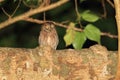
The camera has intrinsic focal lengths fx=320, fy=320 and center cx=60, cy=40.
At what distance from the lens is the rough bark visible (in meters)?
0.89

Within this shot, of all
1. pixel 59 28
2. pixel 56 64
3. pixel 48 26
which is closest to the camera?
pixel 56 64

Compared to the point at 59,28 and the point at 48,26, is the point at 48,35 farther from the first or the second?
the point at 59,28

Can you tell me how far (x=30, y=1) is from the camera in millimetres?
1154

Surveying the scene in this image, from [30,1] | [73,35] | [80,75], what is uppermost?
[30,1]

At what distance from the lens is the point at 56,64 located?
92 cm

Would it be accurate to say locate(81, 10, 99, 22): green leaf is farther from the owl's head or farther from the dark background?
the dark background

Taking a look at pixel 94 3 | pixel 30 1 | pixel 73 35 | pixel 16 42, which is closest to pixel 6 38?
pixel 16 42

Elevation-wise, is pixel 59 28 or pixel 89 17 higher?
pixel 89 17

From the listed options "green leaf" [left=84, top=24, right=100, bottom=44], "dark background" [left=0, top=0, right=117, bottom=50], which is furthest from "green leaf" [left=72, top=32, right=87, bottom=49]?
"dark background" [left=0, top=0, right=117, bottom=50]

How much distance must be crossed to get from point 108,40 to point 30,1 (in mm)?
1257

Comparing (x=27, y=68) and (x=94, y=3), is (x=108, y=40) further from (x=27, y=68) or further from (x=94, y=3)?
(x=27, y=68)

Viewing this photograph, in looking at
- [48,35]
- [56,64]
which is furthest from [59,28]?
[56,64]

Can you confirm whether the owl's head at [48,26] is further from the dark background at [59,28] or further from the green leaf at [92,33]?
the dark background at [59,28]

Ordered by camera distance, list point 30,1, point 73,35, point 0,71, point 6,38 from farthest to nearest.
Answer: point 6,38, point 30,1, point 73,35, point 0,71
